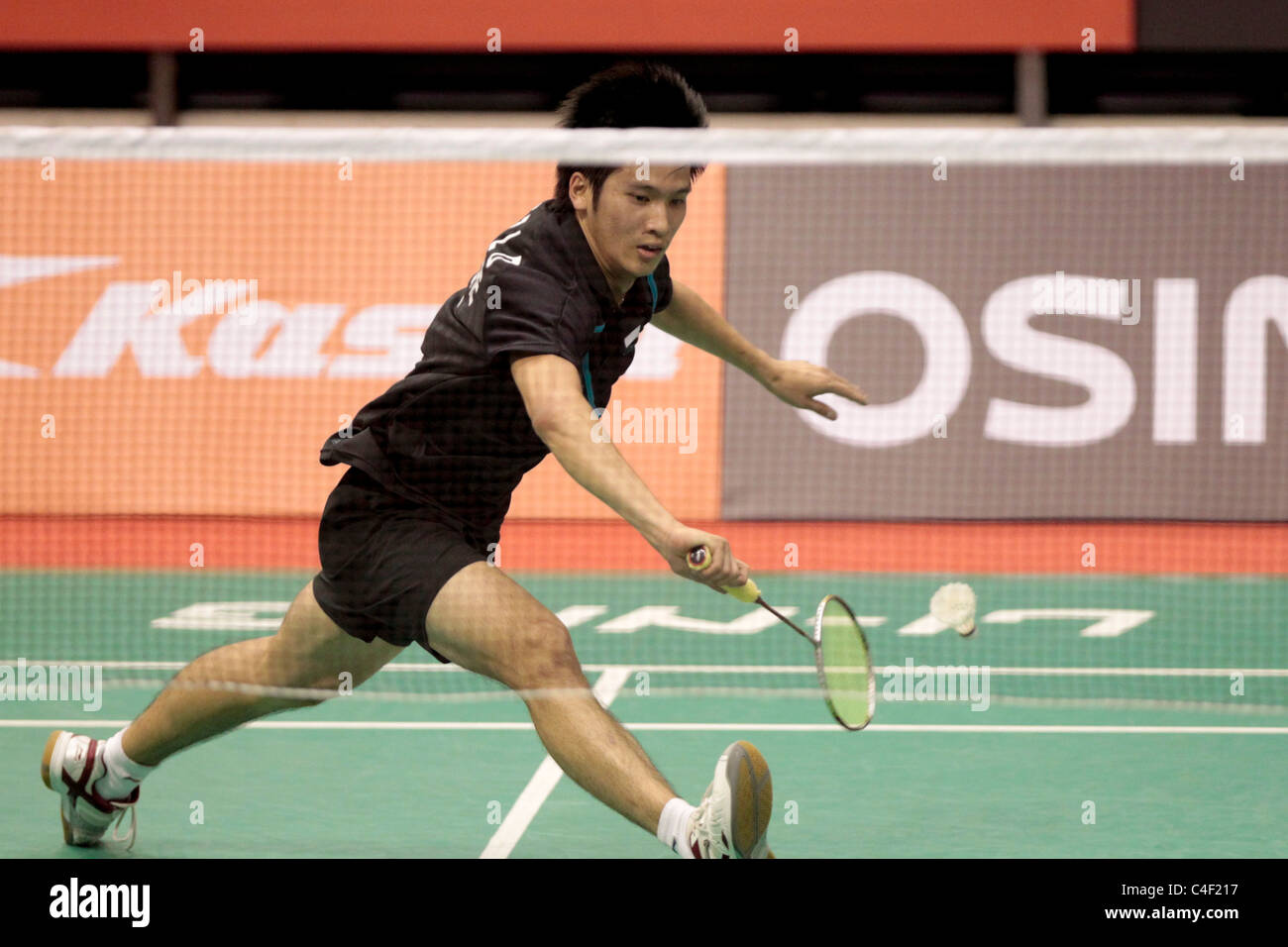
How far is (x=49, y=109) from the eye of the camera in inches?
469

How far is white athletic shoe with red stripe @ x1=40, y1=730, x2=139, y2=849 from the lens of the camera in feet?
12.8

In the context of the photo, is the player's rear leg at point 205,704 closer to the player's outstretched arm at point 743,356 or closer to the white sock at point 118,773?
the white sock at point 118,773

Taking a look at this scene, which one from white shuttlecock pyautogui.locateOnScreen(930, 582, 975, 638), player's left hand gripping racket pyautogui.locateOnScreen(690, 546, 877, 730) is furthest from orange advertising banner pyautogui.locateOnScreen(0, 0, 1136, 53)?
player's left hand gripping racket pyautogui.locateOnScreen(690, 546, 877, 730)

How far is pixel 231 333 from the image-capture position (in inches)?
373

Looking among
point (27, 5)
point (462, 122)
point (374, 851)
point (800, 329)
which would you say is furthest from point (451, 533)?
point (27, 5)

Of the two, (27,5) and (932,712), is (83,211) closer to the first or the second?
(27,5)

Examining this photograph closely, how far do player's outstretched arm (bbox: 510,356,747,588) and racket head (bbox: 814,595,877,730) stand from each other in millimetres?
876

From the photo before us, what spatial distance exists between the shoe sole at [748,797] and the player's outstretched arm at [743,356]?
1.10m

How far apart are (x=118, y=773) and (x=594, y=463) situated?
1.56 metres

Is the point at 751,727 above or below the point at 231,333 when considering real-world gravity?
below

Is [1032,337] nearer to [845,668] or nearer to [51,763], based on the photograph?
[845,668]

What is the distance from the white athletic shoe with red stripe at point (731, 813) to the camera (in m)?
3.07

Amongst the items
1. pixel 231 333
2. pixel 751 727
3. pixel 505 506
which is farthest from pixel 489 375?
pixel 231 333

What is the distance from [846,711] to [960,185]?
20.4ft
